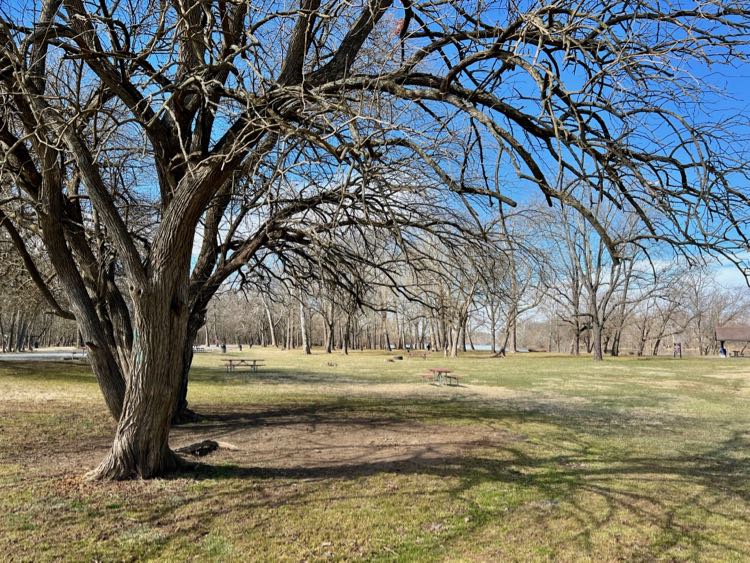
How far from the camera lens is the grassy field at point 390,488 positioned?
4.41 meters

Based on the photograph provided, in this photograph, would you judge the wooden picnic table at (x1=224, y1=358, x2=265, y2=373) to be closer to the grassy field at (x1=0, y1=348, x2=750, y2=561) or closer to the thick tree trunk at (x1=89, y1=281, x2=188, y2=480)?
the grassy field at (x1=0, y1=348, x2=750, y2=561)

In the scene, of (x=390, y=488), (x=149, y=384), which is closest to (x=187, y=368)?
(x=149, y=384)

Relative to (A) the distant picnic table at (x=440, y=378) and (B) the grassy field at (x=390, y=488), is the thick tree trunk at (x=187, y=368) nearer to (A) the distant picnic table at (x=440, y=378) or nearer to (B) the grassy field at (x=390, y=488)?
(B) the grassy field at (x=390, y=488)

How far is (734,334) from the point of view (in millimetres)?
50938

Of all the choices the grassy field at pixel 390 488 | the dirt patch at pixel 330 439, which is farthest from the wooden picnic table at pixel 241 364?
the dirt patch at pixel 330 439

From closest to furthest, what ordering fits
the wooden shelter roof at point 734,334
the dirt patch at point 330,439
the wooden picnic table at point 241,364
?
the dirt patch at point 330,439 → the wooden picnic table at point 241,364 → the wooden shelter roof at point 734,334

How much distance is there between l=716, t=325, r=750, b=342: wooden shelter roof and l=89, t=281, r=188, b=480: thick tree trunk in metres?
57.4

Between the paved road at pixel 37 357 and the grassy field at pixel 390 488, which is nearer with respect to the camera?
the grassy field at pixel 390 488

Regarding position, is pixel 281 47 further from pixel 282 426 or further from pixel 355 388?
pixel 355 388

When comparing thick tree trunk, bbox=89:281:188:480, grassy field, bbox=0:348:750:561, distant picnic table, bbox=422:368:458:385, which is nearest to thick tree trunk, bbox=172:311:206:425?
grassy field, bbox=0:348:750:561

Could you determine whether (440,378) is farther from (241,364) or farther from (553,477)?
(553,477)

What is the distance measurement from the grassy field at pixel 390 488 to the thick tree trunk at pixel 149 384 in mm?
297

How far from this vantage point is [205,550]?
4199 mm

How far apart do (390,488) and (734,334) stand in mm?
57497
